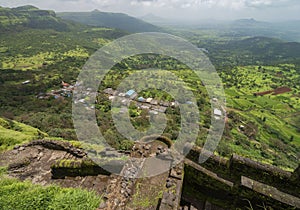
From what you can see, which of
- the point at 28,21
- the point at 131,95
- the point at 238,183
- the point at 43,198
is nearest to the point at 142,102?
the point at 131,95

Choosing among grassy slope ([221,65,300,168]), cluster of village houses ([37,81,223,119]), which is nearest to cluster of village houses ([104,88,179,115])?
cluster of village houses ([37,81,223,119])

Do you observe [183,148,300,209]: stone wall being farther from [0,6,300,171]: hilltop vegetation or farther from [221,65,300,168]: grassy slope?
[221,65,300,168]: grassy slope

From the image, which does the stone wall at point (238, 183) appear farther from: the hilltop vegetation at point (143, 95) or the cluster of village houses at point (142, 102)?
the cluster of village houses at point (142, 102)

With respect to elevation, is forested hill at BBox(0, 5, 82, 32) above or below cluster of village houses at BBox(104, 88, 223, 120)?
above

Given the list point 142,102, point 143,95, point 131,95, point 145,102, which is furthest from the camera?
point 143,95

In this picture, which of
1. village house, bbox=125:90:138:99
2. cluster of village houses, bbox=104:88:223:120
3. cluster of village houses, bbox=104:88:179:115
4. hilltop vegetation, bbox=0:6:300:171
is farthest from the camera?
village house, bbox=125:90:138:99

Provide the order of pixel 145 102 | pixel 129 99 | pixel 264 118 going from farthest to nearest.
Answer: pixel 129 99 < pixel 145 102 < pixel 264 118

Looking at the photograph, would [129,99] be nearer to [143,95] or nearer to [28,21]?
[143,95]
